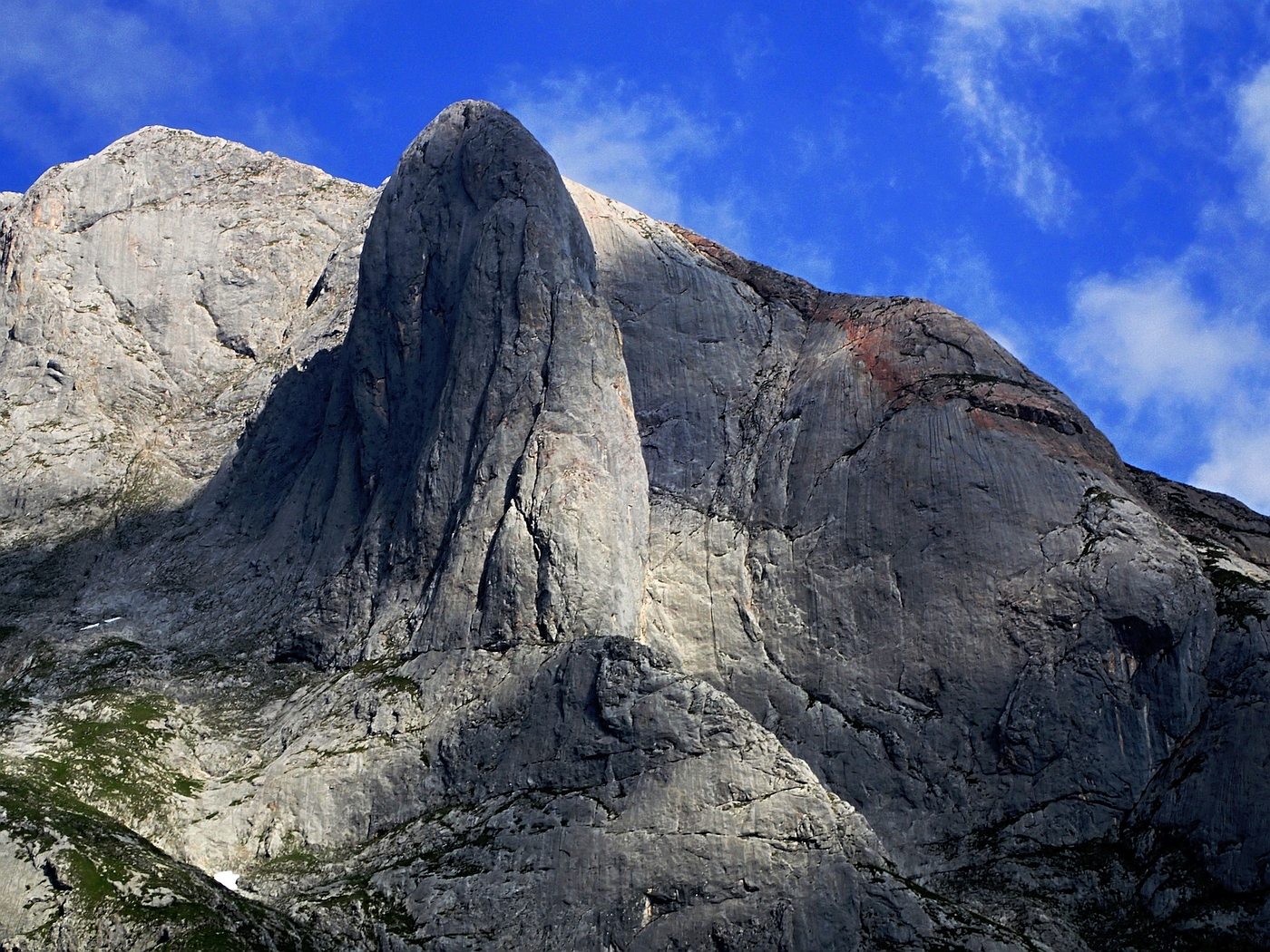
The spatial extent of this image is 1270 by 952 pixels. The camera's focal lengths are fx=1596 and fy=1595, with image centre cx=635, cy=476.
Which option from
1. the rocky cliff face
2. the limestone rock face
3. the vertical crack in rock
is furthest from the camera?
the limestone rock face

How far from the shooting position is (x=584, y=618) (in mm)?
46969

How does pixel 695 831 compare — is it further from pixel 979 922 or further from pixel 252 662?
pixel 252 662

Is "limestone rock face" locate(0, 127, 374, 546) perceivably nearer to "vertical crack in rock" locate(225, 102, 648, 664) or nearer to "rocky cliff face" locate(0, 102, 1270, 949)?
"rocky cliff face" locate(0, 102, 1270, 949)

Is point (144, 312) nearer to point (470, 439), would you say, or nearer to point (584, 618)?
point (470, 439)

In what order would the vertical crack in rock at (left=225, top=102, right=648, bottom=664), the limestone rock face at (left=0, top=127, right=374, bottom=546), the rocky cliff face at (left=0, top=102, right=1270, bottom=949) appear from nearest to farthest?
the rocky cliff face at (left=0, top=102, right=1270, bottom=949)
the vertical crack in rock at (left=225, top=102, right=648, bottom=664)
the limestone rock face at (left=0, top=127, right=374, bottom=546)

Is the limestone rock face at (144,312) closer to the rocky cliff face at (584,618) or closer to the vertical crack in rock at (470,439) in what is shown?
the rocky cliff face at (584,618)

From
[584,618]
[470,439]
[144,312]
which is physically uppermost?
[144,312]

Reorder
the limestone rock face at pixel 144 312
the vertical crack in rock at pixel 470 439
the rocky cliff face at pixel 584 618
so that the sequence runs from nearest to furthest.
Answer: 1. the rocky cliff face at pixel 584 618
2. the vertical crack in rock at pixel 470 439
3. the limestone rock face at pixel 144 312

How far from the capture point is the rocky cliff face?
39.9 meters

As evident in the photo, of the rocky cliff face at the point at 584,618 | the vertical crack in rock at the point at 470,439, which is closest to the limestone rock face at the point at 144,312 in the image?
the rocky cliff face at the point at 584,618

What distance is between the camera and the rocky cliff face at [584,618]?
39875 mm

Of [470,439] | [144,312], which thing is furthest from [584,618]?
[144,312]

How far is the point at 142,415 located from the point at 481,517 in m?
21.7

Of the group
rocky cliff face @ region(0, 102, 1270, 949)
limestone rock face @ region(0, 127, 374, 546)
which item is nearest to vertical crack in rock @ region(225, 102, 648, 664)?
rocky cliff face @ region(0, 102, 1270, 949)
